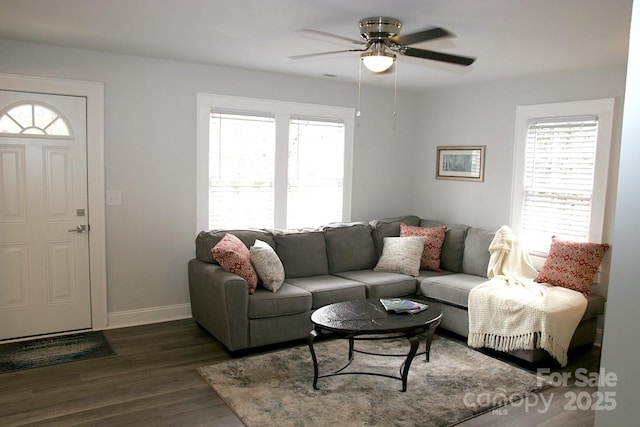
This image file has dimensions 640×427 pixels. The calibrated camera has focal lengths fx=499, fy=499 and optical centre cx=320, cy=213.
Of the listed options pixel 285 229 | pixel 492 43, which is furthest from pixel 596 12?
pixel 285 229

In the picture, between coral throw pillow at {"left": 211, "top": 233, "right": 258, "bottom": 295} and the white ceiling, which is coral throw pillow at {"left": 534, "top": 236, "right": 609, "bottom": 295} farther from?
coral throw pillow at {"left": 211, "top": 233, "right": 258, "bottom": 295}

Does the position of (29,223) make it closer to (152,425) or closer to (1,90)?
(1,90)

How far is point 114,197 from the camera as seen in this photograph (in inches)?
176

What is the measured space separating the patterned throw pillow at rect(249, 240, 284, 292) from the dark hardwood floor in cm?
66

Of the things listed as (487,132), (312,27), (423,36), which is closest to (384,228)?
(487,132)

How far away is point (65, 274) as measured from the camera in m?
4.33

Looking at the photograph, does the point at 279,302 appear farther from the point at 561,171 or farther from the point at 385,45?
the point at 561,171

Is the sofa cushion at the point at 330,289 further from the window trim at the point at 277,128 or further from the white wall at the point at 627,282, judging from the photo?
the white wall at the point at 627,282

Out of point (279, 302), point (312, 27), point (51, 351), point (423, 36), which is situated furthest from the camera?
point (279, 302)

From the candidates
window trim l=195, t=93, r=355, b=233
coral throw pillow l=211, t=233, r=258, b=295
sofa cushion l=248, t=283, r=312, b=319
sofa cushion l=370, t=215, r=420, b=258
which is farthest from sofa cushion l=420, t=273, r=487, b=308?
coral throw pillow l=211, t=233, r=258, b=295

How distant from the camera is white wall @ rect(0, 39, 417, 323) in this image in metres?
4.39

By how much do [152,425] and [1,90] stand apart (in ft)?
Result: 9.52

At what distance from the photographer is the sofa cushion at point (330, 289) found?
14.1 feet

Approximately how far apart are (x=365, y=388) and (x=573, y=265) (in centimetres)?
216
